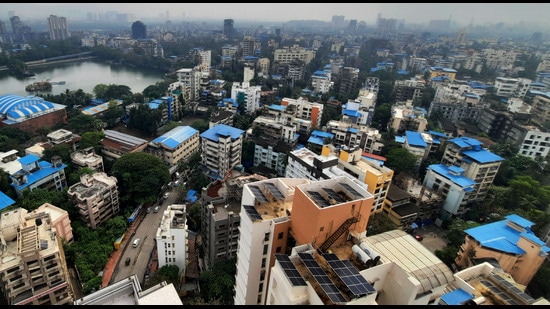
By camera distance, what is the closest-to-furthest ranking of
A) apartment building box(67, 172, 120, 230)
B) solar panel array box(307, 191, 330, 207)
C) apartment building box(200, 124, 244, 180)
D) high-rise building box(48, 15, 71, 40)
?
solar panel array box(307, 191, 330, 207)
apartment building box(67, 172, 120, 230)
apartment building box(200, 124, 244, 180)
high-rise building box(48, 15, 71, 40)

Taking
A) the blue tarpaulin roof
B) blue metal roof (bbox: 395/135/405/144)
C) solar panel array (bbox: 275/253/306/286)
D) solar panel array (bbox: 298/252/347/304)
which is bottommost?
the blue tarpaulin roof

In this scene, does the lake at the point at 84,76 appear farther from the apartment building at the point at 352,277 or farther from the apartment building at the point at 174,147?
the apartment building at the point at 352,277

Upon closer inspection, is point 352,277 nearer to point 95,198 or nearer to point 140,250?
point 140,250

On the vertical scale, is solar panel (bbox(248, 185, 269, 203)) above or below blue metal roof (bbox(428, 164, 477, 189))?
above

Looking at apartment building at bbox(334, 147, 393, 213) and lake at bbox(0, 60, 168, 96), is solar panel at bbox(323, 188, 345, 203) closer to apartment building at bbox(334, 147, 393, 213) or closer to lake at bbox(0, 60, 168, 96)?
apartment building at bbox(334, 147, 393, 213)

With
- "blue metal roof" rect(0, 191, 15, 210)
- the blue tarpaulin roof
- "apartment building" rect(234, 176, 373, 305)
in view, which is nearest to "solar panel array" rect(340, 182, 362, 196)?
"apartment building" rect(234, 176, 373, 305)

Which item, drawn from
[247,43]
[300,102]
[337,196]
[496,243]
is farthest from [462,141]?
[247,43]

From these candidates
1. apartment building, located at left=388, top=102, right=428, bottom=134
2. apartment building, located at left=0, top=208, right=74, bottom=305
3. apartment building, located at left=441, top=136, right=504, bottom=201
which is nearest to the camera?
apartment building, located at left=0, top=208, right=74, bottom=305
